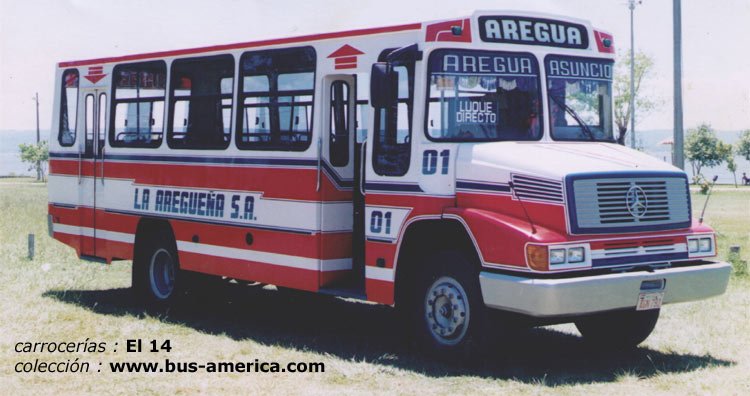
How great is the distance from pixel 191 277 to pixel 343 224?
10.2ft

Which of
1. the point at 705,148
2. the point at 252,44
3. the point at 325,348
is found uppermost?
the point at 705,148

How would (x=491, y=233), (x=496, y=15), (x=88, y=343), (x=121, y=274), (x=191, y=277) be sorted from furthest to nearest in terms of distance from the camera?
(x=121, y=274) < (x=191, y=277) < (x=88, y=343) < (x=496, y=15) < (x=491, y=233)

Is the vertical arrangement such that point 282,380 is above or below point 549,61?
below

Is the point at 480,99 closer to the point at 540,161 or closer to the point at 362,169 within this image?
the point at 540,161

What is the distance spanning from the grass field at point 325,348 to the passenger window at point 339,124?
188 centimetres

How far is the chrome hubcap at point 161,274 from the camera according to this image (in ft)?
43.7

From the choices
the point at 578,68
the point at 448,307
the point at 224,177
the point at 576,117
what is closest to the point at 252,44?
the point at 224,177

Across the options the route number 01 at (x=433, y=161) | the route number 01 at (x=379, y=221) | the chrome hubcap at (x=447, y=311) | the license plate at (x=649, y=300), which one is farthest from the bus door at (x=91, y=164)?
the license plate at (x=649, y=300)

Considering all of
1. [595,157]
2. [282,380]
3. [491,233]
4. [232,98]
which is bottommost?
[282,380]

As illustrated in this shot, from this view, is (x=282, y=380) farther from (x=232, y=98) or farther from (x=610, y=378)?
(x=232, y=98)

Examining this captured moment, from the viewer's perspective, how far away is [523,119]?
979cm

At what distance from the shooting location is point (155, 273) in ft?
44.0

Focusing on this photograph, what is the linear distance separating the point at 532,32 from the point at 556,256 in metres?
2.39

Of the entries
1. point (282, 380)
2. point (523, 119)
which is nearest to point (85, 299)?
point (282, 380)
